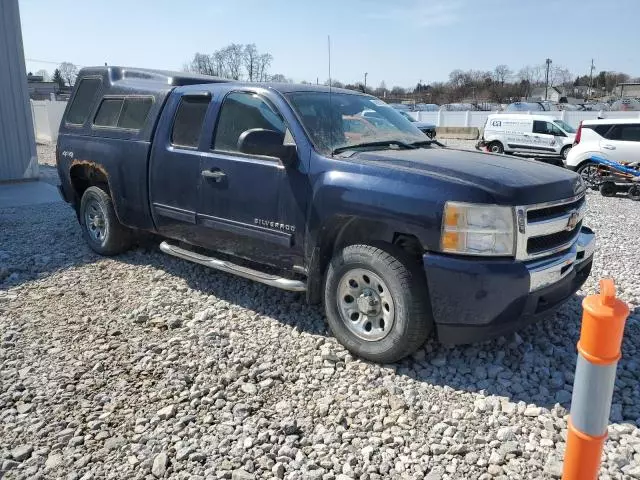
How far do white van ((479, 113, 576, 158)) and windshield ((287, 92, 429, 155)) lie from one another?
1611 cm

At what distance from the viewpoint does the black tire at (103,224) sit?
590 cm

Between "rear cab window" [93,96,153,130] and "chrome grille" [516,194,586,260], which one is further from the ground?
"rear cab window" [93,96,153,130]

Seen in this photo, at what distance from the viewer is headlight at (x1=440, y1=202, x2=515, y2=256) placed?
321cm

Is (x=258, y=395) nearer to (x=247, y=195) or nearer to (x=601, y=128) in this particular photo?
(x=247, y=195)

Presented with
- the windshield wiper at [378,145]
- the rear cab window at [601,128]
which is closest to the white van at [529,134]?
the rear cab window at [601,128]

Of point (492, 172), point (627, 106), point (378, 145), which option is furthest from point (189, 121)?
point (627, 106)

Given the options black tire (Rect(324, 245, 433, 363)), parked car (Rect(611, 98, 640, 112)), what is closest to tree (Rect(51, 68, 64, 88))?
parked car (Rect(611, 98, 640, 112))

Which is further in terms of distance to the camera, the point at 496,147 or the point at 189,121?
the point at 496,147

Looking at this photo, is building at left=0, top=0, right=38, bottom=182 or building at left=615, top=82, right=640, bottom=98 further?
building at left=615, top=82, right=640, bottom=98

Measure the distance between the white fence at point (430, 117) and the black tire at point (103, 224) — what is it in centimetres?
1231

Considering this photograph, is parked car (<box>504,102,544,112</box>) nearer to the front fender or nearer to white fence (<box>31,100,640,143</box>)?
white fence (<box>31,100,640,143</box>)

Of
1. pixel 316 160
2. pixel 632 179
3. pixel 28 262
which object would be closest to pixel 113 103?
pixel 28 262

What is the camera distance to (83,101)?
20.6 feet

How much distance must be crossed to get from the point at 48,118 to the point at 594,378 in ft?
87.8
